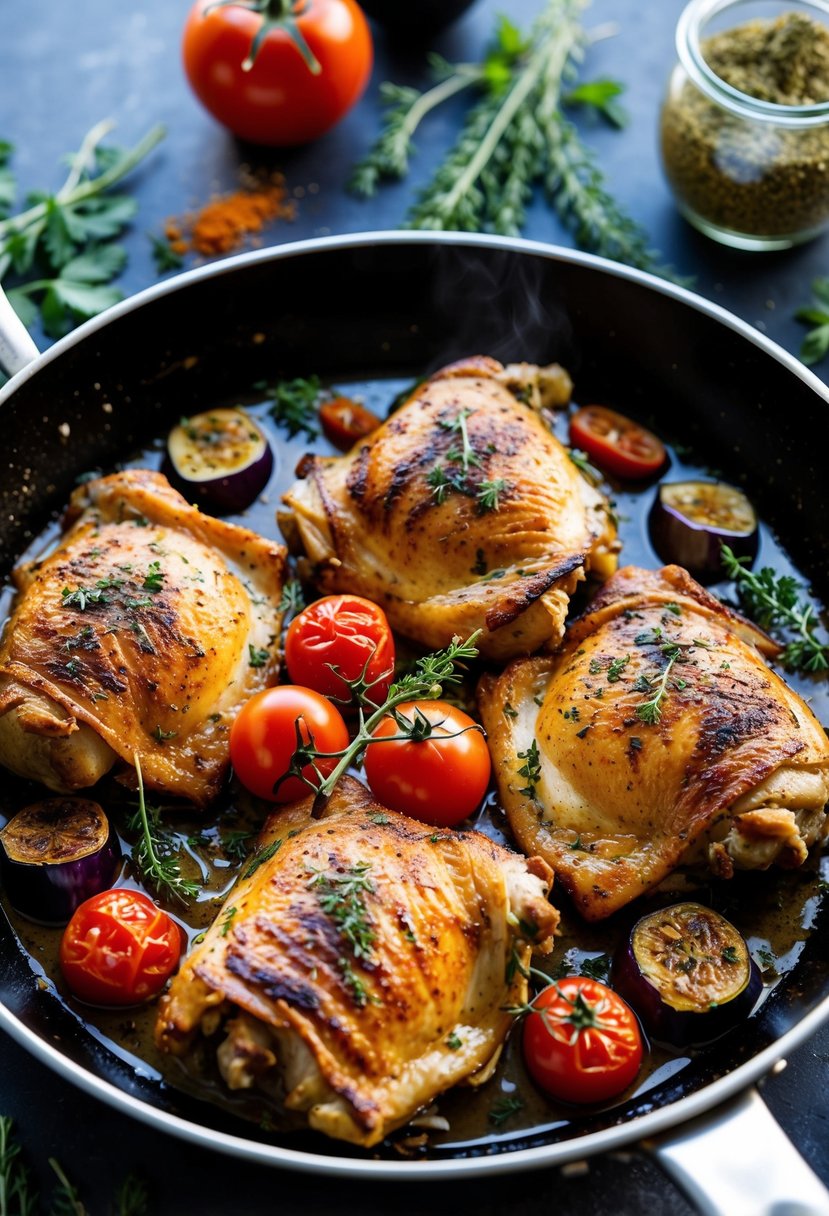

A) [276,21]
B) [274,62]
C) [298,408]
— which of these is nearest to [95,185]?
[274,62]

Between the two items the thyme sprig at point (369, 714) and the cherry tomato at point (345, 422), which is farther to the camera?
the cherry tomato at point (345, 422)

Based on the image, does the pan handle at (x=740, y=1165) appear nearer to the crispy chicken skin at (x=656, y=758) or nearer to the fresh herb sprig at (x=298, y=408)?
the crispy chicken skin at (x=656, y=758)

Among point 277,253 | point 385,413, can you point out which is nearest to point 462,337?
point 385,413

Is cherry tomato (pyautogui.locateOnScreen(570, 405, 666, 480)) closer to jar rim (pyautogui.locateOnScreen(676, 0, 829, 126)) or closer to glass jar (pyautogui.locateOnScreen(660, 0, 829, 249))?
glass jar (pyautogui.locateOnScreen(660, 0, 829, 249))

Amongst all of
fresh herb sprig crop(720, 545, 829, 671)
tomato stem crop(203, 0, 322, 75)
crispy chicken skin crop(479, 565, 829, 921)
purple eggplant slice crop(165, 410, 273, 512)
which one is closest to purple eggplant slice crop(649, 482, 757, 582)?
fresh herb sprig crop(720, 545, 829, 671)

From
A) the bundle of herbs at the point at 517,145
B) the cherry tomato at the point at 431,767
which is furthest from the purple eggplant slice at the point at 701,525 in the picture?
the bundle of herbs at the point at 517,145

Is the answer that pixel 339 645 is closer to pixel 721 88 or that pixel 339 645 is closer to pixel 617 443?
pixel 617 443

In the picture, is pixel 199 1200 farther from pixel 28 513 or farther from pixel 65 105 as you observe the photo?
pixel 65 105
